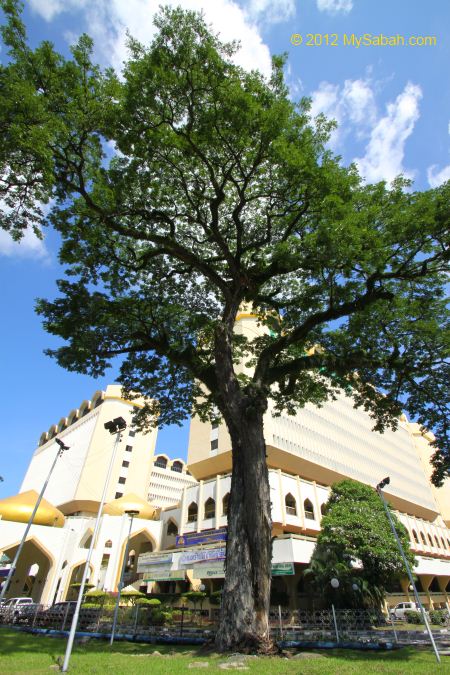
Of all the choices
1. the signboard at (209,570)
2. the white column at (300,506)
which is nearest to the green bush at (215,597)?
the signboard at (209,570)

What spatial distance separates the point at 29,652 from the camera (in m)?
7.87

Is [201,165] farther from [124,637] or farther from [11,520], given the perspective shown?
[11,520]

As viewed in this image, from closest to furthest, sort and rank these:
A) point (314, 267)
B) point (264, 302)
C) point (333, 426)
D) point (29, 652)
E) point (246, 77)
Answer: point (29, 652), point (246, 77), point (314, 267), point (264, 302), point (333, 426)

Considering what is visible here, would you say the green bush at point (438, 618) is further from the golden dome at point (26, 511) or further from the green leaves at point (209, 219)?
the golden dome at point (26, 511)

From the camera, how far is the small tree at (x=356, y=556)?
66.1 feet

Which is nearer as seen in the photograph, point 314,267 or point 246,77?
point 246,77

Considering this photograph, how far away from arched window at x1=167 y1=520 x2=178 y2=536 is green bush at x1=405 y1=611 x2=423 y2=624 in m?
19.1

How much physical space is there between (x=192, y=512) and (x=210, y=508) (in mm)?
2220

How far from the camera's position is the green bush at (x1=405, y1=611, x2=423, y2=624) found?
24.5 m

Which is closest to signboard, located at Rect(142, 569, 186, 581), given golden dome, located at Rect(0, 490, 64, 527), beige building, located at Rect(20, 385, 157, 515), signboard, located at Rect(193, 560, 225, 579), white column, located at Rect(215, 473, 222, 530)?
signboard, located at Rect(193, 560, 225, 579)

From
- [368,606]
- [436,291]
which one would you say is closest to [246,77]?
[436,291]

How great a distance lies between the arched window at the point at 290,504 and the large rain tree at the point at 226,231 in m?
18.8

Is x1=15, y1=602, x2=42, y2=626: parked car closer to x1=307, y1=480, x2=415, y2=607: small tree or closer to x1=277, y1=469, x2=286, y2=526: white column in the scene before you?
x1=307, y1=480, x2=415, y2=607: small tree

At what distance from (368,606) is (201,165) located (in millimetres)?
24263
